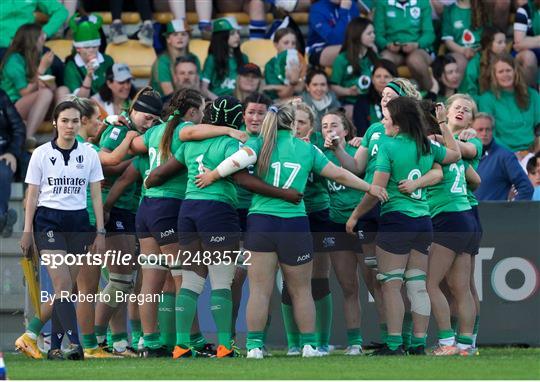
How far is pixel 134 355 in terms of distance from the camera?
12.1 meters

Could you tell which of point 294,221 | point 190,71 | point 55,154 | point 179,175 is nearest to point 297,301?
point 294,221

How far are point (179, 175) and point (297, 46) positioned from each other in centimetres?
563

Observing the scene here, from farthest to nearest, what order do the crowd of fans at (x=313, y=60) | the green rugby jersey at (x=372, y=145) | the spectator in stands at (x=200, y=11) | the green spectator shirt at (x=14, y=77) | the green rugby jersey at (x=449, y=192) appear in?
the spectator in stands at (x=200, y=11) < the green spectator shirt at (x=14, y=77) < the crowd of fans at (x=313, y=60) < the green rugby jersey at (x=449, y=192) < the green rugby jersey at (x=372, y=145)

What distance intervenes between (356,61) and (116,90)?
2.74 m

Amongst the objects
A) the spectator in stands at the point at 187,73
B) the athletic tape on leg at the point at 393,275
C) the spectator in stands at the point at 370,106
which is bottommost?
the athletic tape on leg at the point at 393,275

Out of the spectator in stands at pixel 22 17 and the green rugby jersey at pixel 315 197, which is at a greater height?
the spectator in stands at pixel 22 17

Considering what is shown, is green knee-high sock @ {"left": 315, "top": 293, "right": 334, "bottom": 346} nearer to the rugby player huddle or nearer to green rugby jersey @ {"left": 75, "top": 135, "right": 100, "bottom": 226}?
the rugby player huddle

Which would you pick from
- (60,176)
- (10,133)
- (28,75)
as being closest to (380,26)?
(28,75)

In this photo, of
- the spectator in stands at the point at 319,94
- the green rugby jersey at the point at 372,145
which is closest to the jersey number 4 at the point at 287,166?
the green rugby jersey at the point at 372,145

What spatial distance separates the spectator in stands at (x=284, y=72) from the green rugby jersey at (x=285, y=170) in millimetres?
5133

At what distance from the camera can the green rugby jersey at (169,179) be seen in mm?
11570

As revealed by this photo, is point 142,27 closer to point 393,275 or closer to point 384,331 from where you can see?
point 384,331

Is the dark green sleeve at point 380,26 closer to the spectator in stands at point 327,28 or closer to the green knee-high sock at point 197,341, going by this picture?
the spectator in stands at point 327,28

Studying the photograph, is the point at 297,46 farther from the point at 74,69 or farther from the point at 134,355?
the point at 134,355
